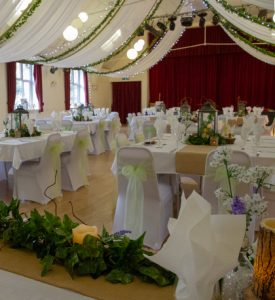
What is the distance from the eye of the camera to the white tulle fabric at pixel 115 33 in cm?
617

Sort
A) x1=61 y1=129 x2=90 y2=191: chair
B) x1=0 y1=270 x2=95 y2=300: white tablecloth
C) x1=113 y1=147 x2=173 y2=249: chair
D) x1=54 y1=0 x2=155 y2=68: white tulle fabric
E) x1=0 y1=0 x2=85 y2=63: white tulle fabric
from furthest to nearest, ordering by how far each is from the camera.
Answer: x1=54 y1=0 x2=155 y2=68: white tulle fabric → x1=61 y1=129 x2=90 y2=191: chair → x1=0 y1=0 x2=85 y2=63: white tulle fabric → x1=113 y1=147 x2=173 y2=249: chair → x1=0 y1=270 x2=95 y2=300: white tablecloth

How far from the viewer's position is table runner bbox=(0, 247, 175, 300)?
3.45 ft

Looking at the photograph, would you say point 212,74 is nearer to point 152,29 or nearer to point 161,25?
point 161,25

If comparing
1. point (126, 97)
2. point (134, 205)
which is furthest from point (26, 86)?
point (134, 205)

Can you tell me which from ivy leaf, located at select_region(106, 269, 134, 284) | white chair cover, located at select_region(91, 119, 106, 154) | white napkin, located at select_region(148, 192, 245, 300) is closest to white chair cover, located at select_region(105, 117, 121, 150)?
white chair cover, located at select_region(91, 119, 106, 154)

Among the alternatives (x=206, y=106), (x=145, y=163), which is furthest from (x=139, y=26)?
(x=145, y=163)

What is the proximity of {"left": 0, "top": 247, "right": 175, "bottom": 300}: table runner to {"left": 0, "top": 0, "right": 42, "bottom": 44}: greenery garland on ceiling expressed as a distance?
3822 mm

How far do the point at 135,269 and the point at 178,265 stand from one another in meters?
0.37

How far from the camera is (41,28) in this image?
483 cm

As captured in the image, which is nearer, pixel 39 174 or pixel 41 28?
pixel 39 174

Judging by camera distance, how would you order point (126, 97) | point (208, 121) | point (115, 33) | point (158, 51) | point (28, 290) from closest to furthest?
point (28, 290) → point (208, 121) → point (115, 33) → point (158, 51) → point (126, 97)

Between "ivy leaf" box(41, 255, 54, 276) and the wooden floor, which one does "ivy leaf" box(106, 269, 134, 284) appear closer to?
"ivy leaf" box(41, 255, 54, 276)

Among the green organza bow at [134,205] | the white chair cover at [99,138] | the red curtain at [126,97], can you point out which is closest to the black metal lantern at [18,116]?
the green organza bow at [134,205]

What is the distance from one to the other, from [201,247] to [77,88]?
44.2ft
